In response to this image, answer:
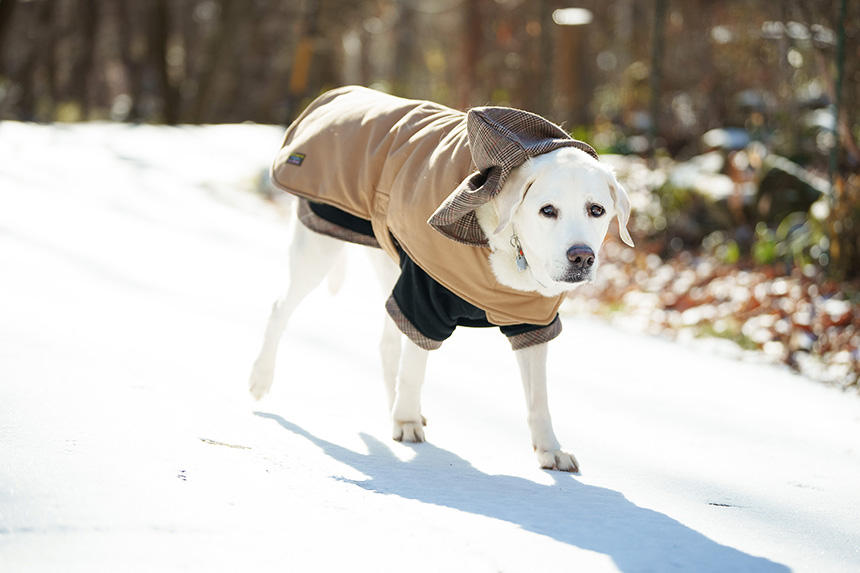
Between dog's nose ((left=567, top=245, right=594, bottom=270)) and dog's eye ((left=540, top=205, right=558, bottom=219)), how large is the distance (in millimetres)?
151

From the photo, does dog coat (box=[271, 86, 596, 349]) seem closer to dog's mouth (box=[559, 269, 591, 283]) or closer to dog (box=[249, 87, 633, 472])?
dog (box=[249, 87, 633, 472])

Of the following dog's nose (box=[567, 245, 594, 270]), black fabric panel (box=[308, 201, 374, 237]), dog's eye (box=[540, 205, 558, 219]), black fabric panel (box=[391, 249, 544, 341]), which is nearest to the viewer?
dog's nose (box=[567, 245, 594, 270])

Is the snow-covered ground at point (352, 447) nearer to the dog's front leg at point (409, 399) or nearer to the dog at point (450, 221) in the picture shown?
the dog's front leg at point (409, 399)

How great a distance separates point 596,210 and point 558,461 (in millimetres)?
974

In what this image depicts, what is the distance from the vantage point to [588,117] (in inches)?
659

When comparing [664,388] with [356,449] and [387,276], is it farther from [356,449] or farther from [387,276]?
[356,449]

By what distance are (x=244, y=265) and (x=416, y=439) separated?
432 cm

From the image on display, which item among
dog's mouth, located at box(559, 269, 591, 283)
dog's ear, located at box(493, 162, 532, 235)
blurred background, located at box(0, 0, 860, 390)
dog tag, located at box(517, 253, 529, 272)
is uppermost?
dog's ear, located at box(493, 162, 532, 235)

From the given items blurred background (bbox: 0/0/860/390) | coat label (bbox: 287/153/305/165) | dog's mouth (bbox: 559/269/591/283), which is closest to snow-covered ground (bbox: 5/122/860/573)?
dog's mouth (bbox: 559/269/591/283)

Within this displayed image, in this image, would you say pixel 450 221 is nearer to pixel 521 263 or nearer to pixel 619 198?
pixel 521 263

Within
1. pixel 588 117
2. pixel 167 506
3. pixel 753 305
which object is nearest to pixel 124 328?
pixel 167 506

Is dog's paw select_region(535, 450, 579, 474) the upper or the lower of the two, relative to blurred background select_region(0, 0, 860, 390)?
upper

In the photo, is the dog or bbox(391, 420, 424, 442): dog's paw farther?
bbox(391, 420, 424, 442): dog's paw

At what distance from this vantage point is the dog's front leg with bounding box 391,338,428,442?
3.92 m
